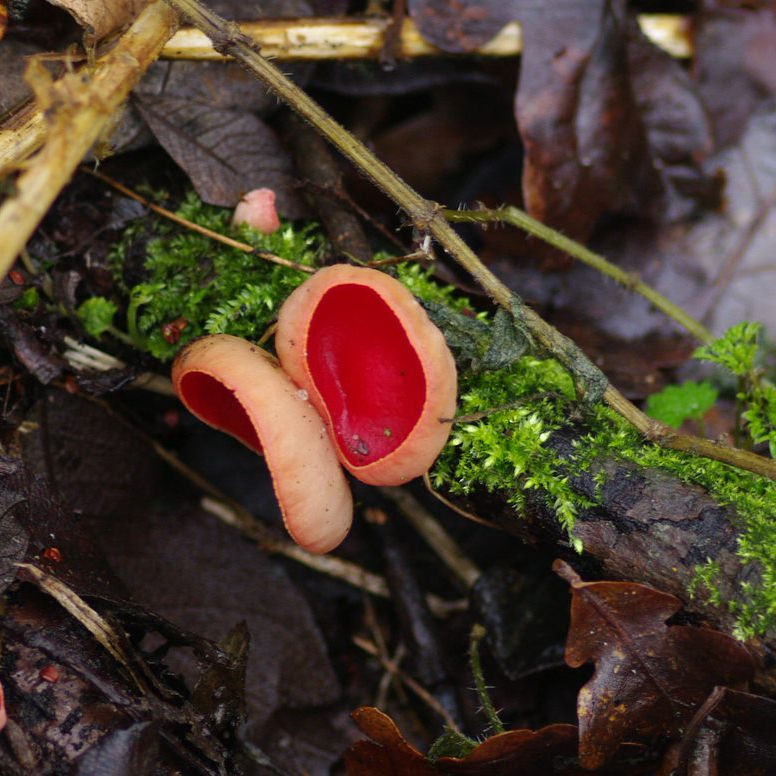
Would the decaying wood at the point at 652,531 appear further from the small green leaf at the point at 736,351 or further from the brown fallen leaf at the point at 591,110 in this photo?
the brown fallen leaf at the point at 591,110

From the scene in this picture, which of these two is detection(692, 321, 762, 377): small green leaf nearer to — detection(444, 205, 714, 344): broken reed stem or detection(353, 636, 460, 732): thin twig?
detection(444, 205, 714, 344): broken reed stem

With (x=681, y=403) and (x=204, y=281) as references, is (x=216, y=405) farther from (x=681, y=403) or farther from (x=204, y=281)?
(x=681, y=403)

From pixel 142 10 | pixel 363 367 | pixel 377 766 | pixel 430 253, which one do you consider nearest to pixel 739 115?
pixel 430 253

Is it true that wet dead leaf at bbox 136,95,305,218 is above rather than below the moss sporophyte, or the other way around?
above

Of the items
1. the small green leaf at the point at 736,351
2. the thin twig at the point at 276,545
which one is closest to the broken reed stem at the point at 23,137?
the thin twig at the point at 276,545

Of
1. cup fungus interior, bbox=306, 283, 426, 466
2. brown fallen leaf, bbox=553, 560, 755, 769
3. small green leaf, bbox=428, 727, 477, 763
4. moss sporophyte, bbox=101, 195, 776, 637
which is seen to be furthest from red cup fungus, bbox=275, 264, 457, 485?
small green leaf, bbox=428, 727, 477, 763

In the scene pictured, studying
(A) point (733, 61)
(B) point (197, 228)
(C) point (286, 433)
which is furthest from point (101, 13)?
(A) point (733, 61)

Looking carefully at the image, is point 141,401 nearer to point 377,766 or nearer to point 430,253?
point 430,253
